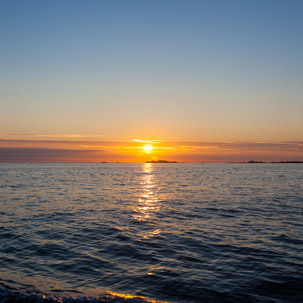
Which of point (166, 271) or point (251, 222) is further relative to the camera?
point (251, 222)

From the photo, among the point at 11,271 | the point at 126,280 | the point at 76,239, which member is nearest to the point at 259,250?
the point at 126,280

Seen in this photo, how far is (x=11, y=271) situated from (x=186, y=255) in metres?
Answer: 8.46

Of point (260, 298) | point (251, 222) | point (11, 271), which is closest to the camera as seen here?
point (260, 298)

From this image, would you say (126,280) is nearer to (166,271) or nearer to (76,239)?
(166,271)

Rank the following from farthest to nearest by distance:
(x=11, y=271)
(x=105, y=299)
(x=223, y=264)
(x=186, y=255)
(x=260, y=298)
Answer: (x=186, y=255)
(x=223, y=264)
(x=11, y=271)
(x=260, y=298)
(x=105, y=299)

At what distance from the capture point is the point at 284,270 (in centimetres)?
1256

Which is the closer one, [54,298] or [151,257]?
[54,298]

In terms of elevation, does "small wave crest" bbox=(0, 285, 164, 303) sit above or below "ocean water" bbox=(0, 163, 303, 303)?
above

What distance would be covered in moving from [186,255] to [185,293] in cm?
418

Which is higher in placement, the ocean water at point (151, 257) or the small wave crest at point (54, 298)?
the small wave crest at point (54, 298)

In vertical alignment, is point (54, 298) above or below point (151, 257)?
above

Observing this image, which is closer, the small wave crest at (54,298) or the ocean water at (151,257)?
the small wave crest at (54,298)

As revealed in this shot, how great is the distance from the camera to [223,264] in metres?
13.3

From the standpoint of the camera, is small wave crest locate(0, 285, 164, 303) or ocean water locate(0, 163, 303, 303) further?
ocean water locate(0, 163, 303, 303)
